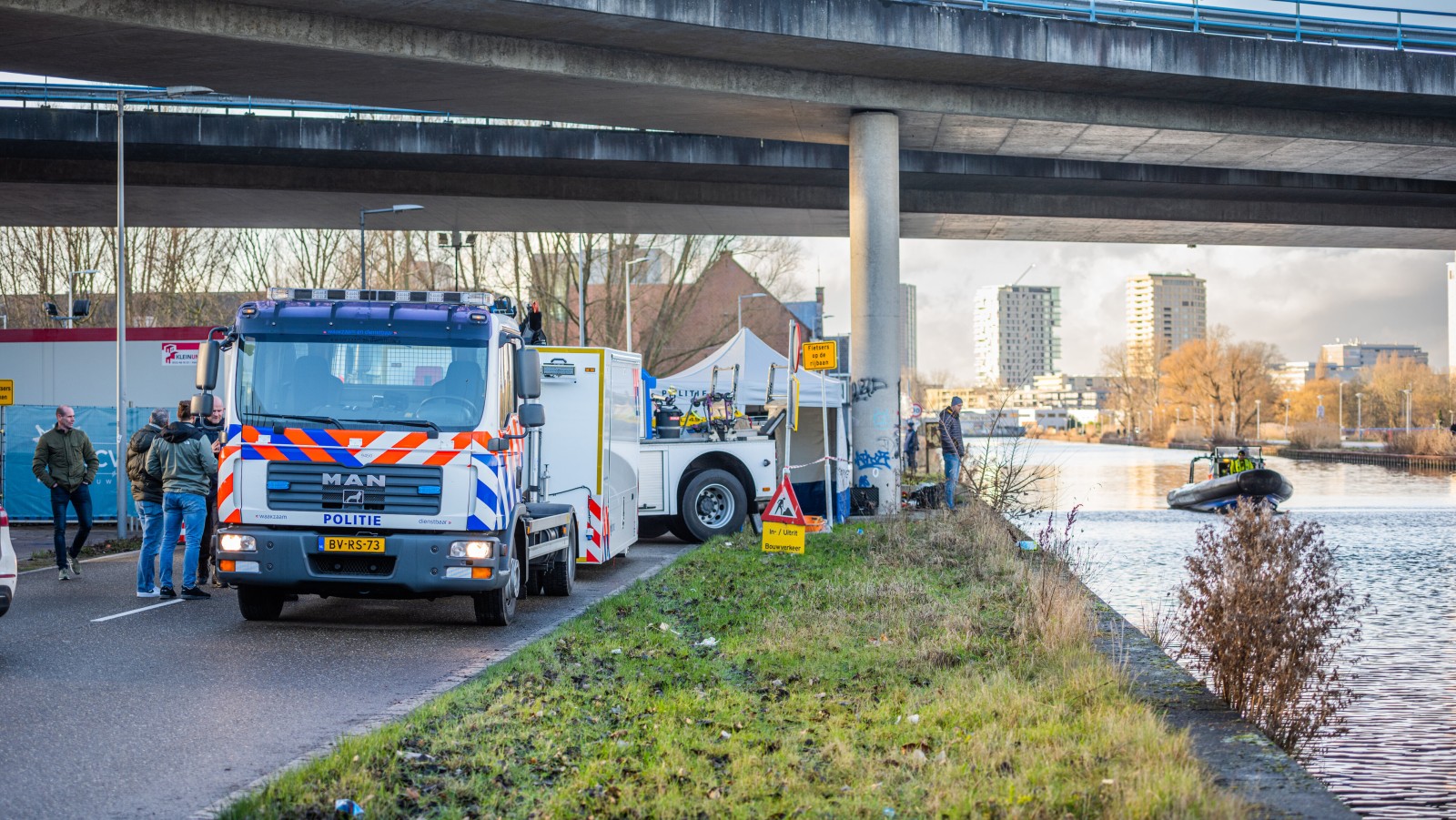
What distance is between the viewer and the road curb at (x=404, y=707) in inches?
230

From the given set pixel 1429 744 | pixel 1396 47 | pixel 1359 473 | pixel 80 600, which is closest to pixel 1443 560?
pixel 1396 47

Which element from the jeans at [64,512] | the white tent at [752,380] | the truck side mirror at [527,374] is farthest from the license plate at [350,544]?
the white tent at [752,380]

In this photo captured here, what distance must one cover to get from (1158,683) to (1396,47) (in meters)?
21.7

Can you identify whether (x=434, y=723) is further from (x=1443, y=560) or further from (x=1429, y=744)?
(x=1443, y=560)

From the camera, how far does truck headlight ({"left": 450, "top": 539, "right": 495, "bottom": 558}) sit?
35.7 ft

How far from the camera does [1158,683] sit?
27.0 feet

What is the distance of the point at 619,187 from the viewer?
32.4 meters

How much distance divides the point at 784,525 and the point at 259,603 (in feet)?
22.7

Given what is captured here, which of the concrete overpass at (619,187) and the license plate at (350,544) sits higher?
the concrete overpass at (619,187)

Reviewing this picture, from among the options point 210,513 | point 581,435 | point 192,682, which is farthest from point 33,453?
point 192,682

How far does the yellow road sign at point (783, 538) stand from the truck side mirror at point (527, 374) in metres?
5.86

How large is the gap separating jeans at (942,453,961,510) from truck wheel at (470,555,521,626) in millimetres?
12397

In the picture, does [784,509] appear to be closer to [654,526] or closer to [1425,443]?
[654,526]

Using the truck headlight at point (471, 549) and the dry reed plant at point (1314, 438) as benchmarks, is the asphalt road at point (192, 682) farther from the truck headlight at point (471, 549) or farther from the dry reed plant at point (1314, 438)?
the dry reed plant at point (1314, 438)
